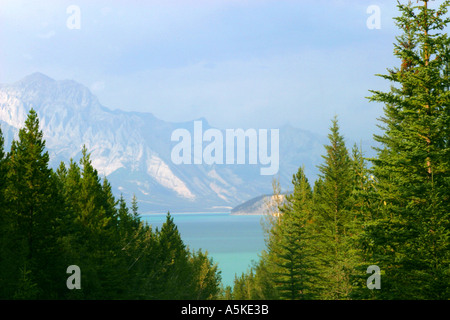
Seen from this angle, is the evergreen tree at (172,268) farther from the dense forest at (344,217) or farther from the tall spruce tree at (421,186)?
the tall spruce tree at (421,186)

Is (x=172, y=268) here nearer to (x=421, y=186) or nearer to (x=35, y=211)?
(x=35, y=211)

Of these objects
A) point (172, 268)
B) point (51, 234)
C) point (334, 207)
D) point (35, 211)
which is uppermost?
point (334, 207)

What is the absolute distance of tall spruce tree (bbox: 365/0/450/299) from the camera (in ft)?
79.2

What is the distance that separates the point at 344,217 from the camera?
43.3 m

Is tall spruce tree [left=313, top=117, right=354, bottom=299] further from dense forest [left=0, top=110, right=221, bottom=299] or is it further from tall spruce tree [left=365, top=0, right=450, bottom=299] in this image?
dense forest [left=0, top=110, right=221, bottom=299]

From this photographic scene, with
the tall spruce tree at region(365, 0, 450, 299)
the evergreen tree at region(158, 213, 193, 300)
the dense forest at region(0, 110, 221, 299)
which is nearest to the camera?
the tall spruce tree at region(365, 0, 450, 299)

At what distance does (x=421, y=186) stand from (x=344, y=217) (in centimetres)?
1888

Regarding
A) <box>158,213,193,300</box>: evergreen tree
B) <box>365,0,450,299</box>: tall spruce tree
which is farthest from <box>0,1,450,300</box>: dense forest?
<box>158,213,193,300</box>: evergreen tree

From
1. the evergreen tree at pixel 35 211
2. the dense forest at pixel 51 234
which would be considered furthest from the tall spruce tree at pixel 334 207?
the evergreen tree at pixel 35 211

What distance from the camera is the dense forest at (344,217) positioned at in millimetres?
25094

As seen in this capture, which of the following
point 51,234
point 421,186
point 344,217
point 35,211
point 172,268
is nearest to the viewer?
point 421,186

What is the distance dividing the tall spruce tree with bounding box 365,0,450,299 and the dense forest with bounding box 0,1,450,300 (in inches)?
2.3

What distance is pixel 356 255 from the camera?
34281 mm

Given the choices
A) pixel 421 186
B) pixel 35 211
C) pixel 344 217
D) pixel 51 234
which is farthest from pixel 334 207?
pixel 35 211
